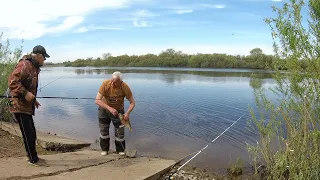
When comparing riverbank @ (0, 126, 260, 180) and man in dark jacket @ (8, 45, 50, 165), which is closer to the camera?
man in dark jacket @ (8, 45, 50, 165)

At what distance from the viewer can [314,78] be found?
504cm

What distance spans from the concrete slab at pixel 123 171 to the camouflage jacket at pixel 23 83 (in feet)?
4.12

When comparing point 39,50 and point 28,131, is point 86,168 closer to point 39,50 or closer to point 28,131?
point 28,131

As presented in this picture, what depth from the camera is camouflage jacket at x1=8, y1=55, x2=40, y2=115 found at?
5.01 meters

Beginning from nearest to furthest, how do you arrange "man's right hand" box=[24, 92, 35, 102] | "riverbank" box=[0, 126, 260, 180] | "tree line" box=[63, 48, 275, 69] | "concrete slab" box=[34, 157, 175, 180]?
1. "man's right hand" box=[24, 92, 35, 102]
2. "concrete slab" box=[34, 157, 175, 180]
3. "riverbank" box=[0, 126, 260, 180]
4. "tree line" box=[63, 48, 275, 69]

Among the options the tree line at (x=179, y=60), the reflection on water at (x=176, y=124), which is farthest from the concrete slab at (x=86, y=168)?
the tree line at (x=179, y=60)

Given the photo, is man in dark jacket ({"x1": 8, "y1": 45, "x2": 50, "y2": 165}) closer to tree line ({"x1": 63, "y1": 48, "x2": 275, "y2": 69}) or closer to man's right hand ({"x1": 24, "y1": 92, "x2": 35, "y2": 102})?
man's right hand ({"x1": 24, "y1": 92, "x2": 35, "y2": 102})

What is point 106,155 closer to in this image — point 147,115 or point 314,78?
point 314,78

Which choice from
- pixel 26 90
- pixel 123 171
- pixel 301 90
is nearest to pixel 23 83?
pixel 26 90

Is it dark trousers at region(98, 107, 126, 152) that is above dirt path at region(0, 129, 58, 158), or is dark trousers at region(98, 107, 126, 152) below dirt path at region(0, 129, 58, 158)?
above

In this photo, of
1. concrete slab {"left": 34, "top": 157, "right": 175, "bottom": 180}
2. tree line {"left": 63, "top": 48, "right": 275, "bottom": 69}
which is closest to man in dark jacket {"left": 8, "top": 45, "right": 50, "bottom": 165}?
concrete slab {"left": 34, "top": 157, "right": 175, "bottom": 180}

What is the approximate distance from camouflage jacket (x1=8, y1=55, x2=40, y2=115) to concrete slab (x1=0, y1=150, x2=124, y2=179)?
975mm

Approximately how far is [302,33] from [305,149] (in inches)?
77.1

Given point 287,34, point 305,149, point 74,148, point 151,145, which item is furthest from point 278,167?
point 74,148
